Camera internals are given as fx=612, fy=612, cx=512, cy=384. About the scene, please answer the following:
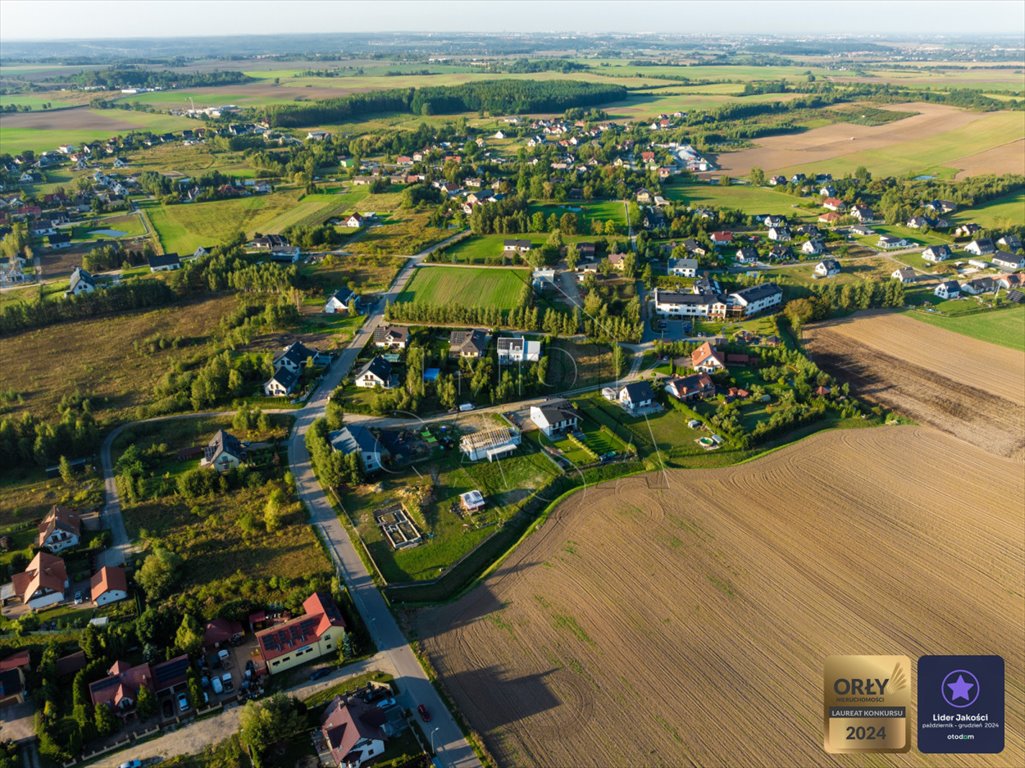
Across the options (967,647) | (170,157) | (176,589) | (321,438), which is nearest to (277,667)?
(176,589)

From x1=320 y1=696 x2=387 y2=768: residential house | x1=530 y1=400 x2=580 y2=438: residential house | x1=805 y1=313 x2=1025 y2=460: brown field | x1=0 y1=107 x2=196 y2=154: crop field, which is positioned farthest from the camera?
x1=0 y1=107 x2=196 y2=154: crop field

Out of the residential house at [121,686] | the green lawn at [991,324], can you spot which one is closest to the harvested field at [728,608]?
the residential house at [121,686]

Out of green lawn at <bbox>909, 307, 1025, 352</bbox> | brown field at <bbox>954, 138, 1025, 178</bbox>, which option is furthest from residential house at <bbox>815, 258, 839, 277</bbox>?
brown field at <bbox>954, 138, 1025, 178</bbox>

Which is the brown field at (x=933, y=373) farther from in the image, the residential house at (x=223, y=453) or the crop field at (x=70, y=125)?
the crop field at (x=70, y=125)

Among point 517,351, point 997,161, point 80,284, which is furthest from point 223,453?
point 997,161

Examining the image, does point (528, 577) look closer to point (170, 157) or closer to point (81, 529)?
point (81, 529)

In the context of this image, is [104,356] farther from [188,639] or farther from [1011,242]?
[1011,242]

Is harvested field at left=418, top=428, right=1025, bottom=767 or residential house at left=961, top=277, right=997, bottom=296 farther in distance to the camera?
residential house at left=961, top=277, right=997, bottom=296

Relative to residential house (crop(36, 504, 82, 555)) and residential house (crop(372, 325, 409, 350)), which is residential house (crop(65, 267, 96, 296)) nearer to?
residential house (crop(372, 325, 409, 350))
